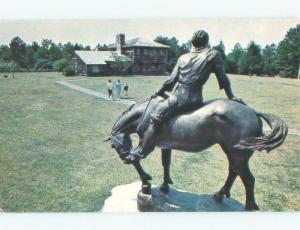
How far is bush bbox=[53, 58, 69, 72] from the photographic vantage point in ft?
33.6

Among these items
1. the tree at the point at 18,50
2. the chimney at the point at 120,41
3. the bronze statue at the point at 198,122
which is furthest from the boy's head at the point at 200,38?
the tree at the point at 18,50

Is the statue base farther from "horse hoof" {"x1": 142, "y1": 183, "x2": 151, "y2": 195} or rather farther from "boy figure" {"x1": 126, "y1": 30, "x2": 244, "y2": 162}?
"boy figure" {"x1": 126, "y1": 30, "x2": 244, "y2": 162}

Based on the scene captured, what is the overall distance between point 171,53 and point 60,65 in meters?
3.81

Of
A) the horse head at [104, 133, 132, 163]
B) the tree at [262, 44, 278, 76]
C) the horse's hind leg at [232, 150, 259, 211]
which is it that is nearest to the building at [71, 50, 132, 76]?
the tree at [262, 44, 278, 76]

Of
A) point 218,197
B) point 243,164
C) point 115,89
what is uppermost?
point 115,89

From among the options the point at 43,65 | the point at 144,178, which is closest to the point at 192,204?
the point at 144,178

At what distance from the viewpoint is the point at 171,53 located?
8.38 m

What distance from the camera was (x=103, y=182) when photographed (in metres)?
6.79

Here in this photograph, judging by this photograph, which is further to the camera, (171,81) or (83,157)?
(83,157)

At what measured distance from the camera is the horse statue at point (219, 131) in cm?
449

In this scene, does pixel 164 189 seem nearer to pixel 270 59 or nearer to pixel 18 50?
pixel 18 50

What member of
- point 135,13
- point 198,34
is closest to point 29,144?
point 135,13
